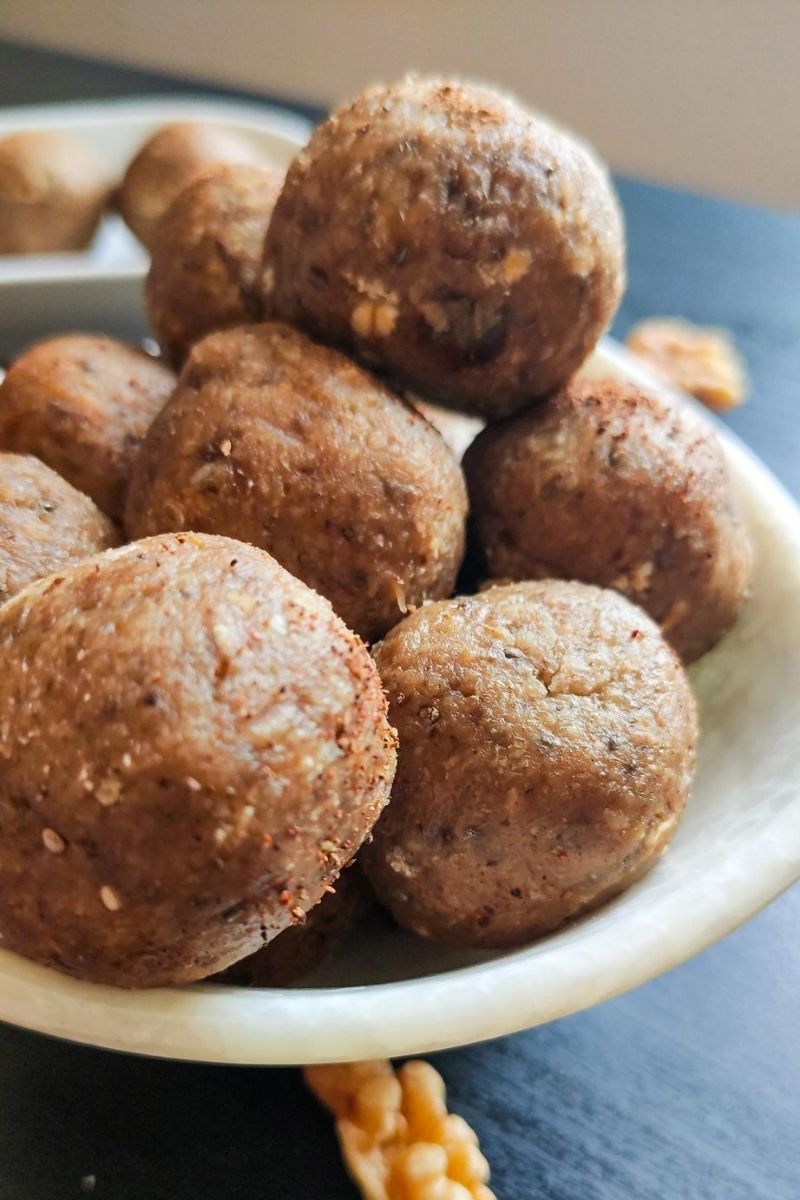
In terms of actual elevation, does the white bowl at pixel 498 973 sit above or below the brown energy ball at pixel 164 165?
above

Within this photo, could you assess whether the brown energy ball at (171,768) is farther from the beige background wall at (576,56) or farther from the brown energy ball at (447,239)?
the beige background wall at (576,56)

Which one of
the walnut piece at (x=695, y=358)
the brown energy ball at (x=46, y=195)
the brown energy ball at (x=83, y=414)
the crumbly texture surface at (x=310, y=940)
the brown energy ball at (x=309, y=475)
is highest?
the brown energy ball at (x=309, y=475)

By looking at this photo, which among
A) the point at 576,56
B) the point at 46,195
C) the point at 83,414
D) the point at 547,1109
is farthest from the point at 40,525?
the point at 576,56

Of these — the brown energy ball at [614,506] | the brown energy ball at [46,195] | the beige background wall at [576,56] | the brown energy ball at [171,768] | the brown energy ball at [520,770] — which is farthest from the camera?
the beige background wall at [576,56]

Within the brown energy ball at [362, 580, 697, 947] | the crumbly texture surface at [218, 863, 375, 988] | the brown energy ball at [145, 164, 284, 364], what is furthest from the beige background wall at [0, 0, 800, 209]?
the crumbly texture surface at [218, 863, 375, 988]

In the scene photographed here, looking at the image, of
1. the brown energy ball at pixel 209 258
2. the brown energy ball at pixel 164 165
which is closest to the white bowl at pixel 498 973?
the brown energy ball at pixel 209 258

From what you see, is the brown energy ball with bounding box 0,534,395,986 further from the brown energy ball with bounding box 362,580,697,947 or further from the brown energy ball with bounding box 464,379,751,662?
the brown energy ball with bounding box 464,379,751,662

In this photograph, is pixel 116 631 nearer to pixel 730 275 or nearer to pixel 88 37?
pixel 730 275
